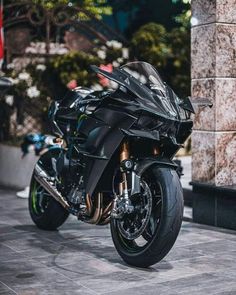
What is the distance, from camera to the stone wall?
6379 millimetres

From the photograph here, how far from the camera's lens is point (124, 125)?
4.68 m

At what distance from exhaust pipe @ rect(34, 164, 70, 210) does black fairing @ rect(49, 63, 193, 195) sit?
14.3 inches

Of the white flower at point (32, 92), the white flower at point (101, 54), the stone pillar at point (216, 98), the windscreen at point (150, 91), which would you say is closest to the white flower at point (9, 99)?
the white flower at point (32, 92)

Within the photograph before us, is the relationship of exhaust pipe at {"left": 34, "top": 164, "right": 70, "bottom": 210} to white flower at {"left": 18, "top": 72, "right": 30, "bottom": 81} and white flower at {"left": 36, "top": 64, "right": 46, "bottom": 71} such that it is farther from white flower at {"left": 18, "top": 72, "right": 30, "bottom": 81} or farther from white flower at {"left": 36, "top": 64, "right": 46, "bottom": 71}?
white flower at {"left": 36, "top": 64, "right": 46, "bottom": 71}

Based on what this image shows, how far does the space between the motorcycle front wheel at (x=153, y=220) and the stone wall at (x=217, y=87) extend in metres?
1.87

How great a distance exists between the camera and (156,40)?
43.1ft

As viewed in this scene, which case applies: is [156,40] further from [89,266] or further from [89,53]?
[89,266]

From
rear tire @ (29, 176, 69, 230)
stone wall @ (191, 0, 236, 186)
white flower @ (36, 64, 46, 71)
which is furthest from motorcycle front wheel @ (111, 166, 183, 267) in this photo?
white flower @ (36, 64, 46, 71)

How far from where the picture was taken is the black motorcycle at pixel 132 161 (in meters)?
4.52

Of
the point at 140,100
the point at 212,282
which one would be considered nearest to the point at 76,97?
the point at 140,100

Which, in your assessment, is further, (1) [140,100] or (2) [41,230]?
(2) [41,230]

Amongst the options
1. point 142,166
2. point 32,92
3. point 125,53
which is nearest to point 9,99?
point 32,92

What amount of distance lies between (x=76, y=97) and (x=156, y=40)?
25.2 ft

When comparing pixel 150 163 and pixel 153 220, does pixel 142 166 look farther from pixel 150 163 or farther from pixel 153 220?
pixel 153 220
